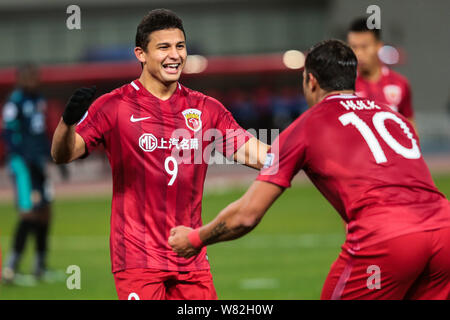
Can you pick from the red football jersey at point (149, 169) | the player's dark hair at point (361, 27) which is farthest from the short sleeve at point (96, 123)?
the player's dark hair at point (361, 27)

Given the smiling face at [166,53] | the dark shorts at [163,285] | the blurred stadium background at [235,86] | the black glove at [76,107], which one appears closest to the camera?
the black glove at [76,107]

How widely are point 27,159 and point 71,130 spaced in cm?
590

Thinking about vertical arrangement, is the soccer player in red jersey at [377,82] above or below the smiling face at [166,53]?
below

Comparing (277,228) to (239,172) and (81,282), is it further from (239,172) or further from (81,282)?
(239,172)

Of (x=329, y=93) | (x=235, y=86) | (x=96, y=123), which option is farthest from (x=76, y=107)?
(x=235, y=86)

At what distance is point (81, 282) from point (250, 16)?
3971 centimetres

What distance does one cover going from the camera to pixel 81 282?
1015 cm

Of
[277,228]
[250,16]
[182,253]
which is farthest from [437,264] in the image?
[250,16]

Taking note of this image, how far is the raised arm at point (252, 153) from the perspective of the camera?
5238mm

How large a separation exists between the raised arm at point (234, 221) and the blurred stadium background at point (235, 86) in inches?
178

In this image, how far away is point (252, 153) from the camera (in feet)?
17.2

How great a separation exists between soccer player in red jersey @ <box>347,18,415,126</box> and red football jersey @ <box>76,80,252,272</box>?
3.50 meters

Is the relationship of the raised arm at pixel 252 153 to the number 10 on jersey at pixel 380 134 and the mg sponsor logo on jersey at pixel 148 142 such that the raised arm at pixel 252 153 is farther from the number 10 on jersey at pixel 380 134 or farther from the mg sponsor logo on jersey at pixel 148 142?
the number 10 on jersey at pixel 380 134

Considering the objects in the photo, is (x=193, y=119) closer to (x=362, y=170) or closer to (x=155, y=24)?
(x=155, y=24)
